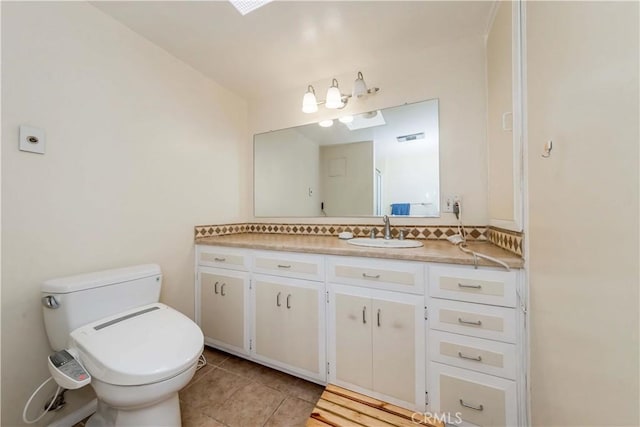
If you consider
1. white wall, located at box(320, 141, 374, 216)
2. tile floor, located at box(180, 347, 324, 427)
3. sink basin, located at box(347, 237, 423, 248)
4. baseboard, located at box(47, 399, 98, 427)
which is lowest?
tile floor, located at box(180, 347, 324, 427)

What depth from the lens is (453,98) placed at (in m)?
1.57

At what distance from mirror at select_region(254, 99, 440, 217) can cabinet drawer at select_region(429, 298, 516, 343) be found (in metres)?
0.74

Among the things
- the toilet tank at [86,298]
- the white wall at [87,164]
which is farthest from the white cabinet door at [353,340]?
the white wall at [87,164]

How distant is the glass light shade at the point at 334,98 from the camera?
1.75 metres

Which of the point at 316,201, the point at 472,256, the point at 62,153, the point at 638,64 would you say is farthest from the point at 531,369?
the point at 62,153

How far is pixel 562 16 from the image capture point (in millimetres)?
695

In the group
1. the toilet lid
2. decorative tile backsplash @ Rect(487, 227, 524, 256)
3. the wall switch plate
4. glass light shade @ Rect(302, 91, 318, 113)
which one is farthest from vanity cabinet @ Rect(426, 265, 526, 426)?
the wall switch plate

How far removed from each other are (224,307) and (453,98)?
2167mm

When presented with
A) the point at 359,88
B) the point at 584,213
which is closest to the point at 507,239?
the point at 584,213

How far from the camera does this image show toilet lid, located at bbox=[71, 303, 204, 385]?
2.75ft

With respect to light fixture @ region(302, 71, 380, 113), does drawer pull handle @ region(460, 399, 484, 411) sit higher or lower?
lower

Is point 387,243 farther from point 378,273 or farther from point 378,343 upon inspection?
point 378,343

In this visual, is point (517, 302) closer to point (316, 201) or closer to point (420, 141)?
point (420, 141)

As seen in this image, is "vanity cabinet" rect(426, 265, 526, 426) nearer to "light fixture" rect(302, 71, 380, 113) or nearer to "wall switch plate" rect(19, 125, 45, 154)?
"light fixture" rect(302, 71, 380, 113)
